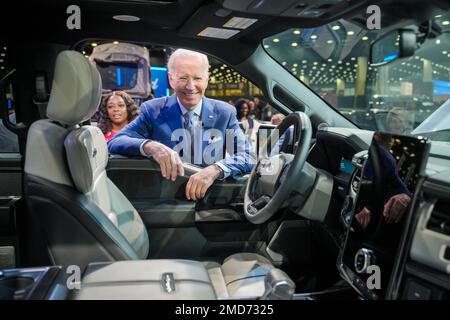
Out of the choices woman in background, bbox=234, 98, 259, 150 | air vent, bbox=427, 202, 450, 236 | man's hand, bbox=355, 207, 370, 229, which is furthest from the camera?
A: woman in background, bbox=234, 98, 259, 150

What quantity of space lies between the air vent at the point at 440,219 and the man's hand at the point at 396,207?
89 mm

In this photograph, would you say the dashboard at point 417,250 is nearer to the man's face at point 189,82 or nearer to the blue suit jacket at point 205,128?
the blue suit jacket at point 205,128

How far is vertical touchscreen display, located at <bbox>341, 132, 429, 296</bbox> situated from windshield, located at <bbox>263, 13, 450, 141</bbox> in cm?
90

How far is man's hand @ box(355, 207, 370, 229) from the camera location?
4.84 ft

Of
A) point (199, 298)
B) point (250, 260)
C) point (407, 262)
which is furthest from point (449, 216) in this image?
point (250, 260)

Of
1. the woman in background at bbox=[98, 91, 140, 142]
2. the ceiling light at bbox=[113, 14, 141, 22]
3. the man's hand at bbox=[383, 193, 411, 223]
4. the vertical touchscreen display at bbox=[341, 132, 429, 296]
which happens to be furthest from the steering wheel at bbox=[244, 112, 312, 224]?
the woman in background at bbox=[98, 91, 140, 142]

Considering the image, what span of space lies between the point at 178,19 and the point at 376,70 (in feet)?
4.25

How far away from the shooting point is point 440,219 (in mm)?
1157

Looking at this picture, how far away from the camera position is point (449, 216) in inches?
44.8

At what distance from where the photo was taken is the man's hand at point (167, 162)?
2.33 m

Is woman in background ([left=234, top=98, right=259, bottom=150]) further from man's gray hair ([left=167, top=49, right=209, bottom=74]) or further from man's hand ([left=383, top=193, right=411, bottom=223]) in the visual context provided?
man's hand ([left=383, top=193, right=411, bottom=223])

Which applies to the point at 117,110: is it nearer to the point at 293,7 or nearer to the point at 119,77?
the point at 119,77

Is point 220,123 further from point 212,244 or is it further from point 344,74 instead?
point 344,74

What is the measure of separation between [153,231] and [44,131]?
947 mm
